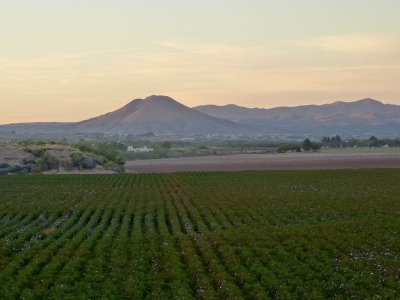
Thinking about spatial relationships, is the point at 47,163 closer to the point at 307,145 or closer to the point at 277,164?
the point at 277,164

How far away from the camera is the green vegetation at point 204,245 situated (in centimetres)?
1708

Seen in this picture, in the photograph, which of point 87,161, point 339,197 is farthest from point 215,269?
point 87,161

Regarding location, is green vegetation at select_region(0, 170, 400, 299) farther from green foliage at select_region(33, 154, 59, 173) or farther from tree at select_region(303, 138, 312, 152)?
tree at select_region(303, 138, 312, 152)

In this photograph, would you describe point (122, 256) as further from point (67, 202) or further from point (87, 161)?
point (87, 161)

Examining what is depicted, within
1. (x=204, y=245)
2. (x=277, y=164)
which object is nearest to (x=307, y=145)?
(x=277, y=164)

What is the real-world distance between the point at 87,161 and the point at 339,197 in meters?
58.0

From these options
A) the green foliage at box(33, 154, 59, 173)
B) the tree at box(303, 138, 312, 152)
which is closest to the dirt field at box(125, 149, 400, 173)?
the green foliage at box(33, 154, 59, 173)

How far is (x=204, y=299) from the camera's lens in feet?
51.6

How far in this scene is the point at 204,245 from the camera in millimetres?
23281

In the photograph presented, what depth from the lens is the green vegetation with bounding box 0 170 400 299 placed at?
17.1 m

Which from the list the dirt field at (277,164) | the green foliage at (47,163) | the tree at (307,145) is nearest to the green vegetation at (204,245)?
the green foliage at (47,163)

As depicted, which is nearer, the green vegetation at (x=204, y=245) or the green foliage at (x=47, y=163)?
the green vegetation at (x=204, y=245)

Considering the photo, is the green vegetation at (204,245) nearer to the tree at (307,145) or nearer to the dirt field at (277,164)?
the dirt field at (277,164)

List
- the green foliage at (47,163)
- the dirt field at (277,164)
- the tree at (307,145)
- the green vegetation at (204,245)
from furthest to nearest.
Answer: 1. the tree at (307,145)
2. the dirt field at (277,164)
3. the green foliage at (47,163)
4. the green vegetation at (204,245)
